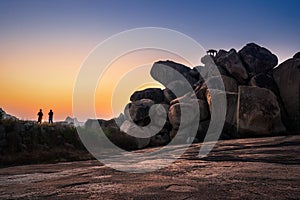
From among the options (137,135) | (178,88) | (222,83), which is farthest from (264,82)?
(137,135)

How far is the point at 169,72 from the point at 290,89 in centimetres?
1425

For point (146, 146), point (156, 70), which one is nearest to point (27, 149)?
point (146, 146)

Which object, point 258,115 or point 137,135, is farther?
point 137,135

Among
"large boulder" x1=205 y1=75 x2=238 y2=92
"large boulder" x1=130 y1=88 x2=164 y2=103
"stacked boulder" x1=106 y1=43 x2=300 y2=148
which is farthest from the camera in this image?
"large boulder" x1=130 y1=88 x2=164 y2=103

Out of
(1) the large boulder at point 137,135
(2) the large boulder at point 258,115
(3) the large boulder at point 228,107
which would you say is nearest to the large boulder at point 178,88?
(3) the large boulder at point 228,107

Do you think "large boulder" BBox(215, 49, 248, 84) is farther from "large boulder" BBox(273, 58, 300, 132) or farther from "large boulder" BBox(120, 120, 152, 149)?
"large boulder" BBox(120, 120, 152, 149)

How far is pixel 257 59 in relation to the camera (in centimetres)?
2725

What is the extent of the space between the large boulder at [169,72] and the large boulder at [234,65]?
445cm

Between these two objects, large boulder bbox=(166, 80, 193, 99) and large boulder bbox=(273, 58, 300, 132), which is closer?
large boulder bbox=(273, 58, 300, 132)

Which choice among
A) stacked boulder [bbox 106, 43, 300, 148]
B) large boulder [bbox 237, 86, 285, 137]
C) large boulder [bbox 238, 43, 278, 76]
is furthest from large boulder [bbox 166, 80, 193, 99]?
large boulder [bbox 237, 86, 285, 137]

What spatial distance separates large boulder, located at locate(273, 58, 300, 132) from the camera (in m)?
22.3

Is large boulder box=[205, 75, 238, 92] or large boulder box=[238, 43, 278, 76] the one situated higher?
large boulder box=[238, 43, 278, 76]

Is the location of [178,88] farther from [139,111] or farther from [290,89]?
[290,89]

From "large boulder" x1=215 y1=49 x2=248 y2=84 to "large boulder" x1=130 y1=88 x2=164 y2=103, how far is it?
24.8ft
